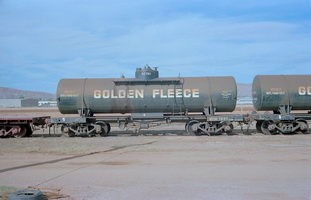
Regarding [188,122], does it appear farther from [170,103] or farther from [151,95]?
[151,95]

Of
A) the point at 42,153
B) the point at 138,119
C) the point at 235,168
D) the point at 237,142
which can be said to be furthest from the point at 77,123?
the point at 235,168

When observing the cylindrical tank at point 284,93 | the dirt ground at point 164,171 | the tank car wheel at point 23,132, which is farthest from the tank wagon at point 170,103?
the dirt ground at point 164,171

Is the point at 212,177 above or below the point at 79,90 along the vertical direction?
below

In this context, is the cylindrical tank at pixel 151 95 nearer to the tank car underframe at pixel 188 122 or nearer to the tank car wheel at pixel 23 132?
the tank car underframe at pixel 188 122

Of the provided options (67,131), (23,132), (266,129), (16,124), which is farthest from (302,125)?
(16,124)

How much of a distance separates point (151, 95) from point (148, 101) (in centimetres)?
39

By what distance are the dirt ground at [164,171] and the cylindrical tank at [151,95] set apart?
4.08 m

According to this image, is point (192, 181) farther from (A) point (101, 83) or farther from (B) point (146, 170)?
(A) point (101, 83)

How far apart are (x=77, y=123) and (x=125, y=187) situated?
11121 millimetres

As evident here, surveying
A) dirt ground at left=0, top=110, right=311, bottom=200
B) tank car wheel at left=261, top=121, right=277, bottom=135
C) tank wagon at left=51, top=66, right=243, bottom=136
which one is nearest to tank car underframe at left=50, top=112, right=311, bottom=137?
tank wagon at left=51, top=66, right=243, bottom=136

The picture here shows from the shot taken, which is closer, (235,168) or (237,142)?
(235,168)

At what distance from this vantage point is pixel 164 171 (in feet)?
28.5

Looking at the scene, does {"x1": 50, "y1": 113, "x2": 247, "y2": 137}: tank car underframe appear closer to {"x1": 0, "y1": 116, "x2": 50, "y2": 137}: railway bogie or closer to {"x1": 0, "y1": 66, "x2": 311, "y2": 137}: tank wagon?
{"x1": 0, "y1": 66, "x2": 311, "y2": 137}: tank wagon

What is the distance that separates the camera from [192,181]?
7.62 m
